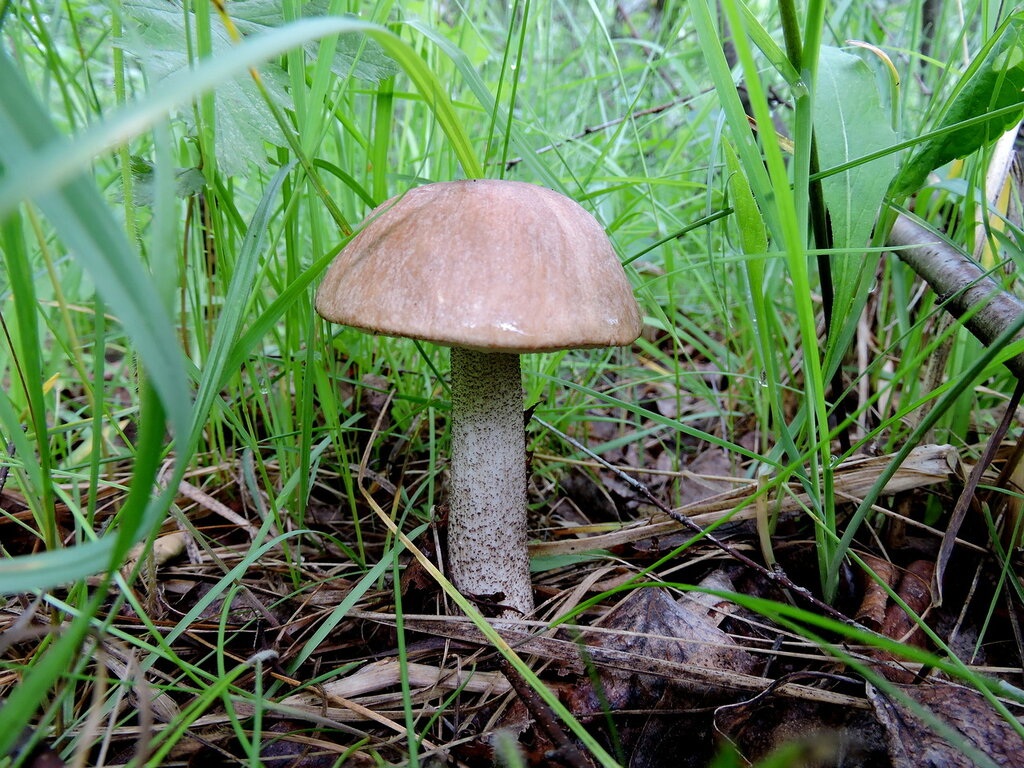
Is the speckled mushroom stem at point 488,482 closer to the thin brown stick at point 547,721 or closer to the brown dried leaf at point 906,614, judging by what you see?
the thin brown stick at point 547,721

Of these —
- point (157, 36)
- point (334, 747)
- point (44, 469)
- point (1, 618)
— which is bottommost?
point (334, 747)

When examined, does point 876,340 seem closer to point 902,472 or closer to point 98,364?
point 902,472

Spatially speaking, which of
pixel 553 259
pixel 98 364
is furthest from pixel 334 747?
pixel 553 259

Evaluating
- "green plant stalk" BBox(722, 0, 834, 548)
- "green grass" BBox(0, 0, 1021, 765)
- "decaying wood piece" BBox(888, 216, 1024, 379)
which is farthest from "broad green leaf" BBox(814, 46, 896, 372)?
"green plant stalk" BBox(722, 0, 834, 548)

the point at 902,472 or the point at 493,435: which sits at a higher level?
the point at 493,435

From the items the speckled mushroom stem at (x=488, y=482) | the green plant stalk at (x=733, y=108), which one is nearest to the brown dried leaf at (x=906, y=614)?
the green plant stalk at (x=733, y=108)

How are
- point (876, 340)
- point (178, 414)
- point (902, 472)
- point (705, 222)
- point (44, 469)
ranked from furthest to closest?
point (876, 340) → point (902, 472) → point (705, 222) → point (44, 469) → point (178, 414)

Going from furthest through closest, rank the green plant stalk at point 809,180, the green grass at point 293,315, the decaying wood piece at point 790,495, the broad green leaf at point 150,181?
the decaying wood piece at point 790,495
the broad green leaf at point 150,181
the green plant stalk at point 809,180
the green grass at point 293,315
